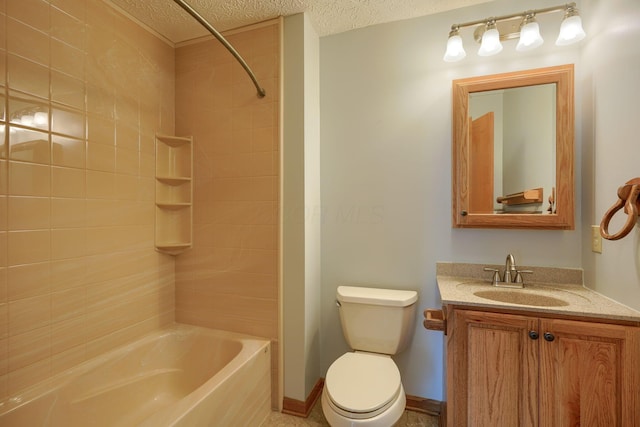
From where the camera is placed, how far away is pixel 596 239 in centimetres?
130

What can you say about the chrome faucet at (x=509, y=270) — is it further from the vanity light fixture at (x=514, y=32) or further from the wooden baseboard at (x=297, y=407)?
the wooden baseboard at (x=297, y=407)

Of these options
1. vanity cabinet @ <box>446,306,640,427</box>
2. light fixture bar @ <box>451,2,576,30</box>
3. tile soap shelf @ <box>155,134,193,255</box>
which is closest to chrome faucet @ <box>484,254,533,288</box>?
vanity cabinet @ <box>446,306,640,427</box>

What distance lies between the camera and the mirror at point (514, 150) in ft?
4.60

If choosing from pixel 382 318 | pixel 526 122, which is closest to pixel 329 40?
pixel 526 122

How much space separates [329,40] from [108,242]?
181cm

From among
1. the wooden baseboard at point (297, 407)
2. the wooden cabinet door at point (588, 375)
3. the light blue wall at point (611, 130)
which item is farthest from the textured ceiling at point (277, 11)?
the wooden baseboard at point (297, 407)

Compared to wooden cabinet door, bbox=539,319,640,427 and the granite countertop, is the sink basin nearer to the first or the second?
the granite countertop

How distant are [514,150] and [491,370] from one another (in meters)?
1.11

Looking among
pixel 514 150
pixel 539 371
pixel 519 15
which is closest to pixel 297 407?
pixel 539 371

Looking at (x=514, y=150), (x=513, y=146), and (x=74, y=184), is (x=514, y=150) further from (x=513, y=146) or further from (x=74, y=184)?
(x=74, y=184)

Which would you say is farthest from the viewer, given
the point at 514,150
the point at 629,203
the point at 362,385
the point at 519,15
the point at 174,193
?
the point at 174,193

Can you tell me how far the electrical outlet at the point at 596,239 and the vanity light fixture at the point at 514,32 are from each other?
903mm

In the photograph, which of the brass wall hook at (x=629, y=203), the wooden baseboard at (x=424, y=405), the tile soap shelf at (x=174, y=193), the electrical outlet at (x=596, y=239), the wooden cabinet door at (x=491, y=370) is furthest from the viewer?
the tile soap shelf at (x=174, y=193)

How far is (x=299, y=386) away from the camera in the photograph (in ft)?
5.36
